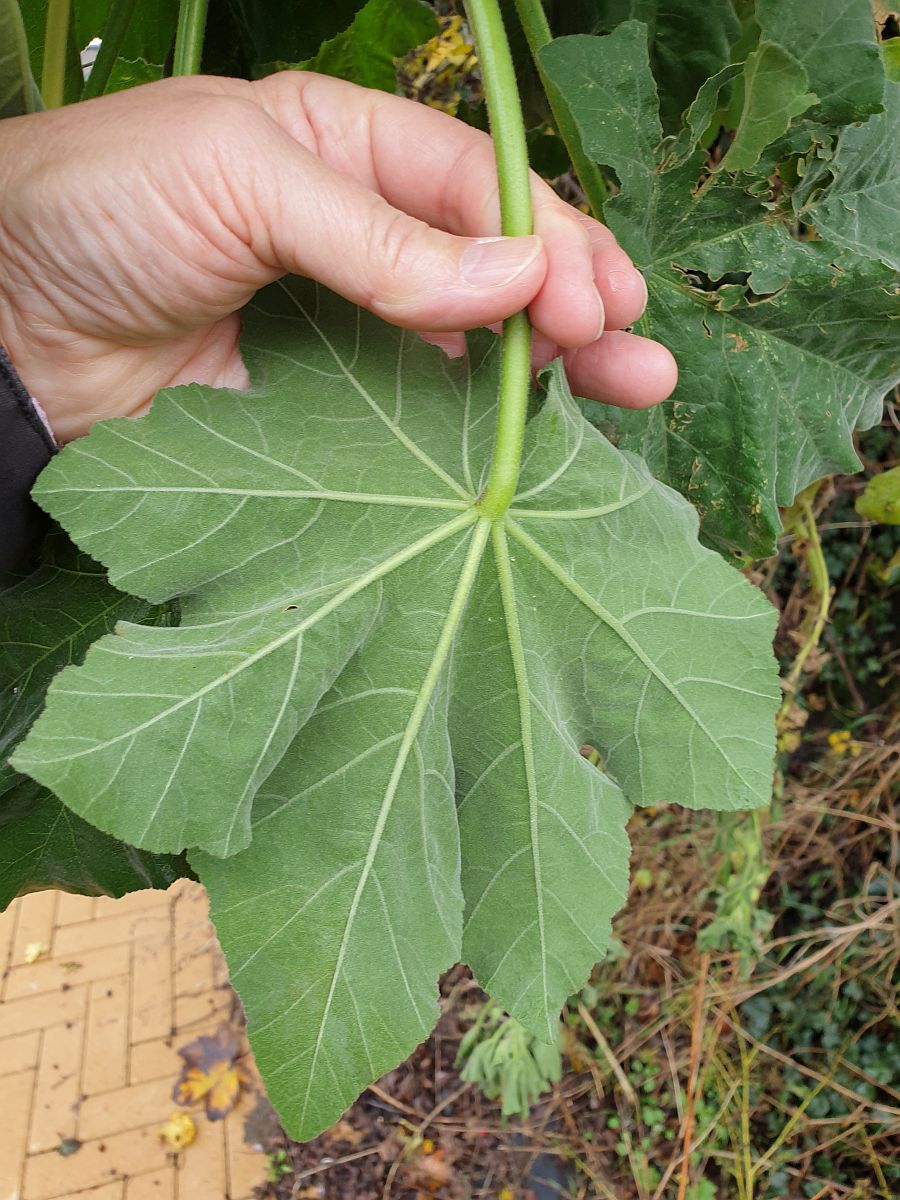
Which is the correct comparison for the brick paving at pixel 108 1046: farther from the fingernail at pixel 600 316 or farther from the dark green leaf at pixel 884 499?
the fingernail at pixel 600 316

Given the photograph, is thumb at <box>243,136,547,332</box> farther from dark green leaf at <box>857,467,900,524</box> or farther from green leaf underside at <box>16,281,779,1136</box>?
dark green leaf at <box>857,467,900,524</box>

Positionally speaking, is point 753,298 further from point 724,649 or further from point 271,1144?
point 271,1144

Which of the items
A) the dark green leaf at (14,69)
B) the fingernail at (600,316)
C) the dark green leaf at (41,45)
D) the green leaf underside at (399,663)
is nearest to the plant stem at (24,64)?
the dark green leaf at (14,69)

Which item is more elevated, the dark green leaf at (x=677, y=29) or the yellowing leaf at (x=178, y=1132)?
the dark green leaf at (x=677, y=29)

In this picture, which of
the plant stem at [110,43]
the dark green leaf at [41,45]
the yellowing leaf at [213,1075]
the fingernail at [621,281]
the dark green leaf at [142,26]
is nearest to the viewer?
the fingernail at [621,281]

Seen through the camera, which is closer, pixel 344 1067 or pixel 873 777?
pixel 344 1067

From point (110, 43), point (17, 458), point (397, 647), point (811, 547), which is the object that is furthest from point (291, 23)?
point (811, 547)

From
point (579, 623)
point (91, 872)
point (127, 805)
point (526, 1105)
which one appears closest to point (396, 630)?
point (579, 623)

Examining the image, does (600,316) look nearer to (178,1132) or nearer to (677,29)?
(677,29)
